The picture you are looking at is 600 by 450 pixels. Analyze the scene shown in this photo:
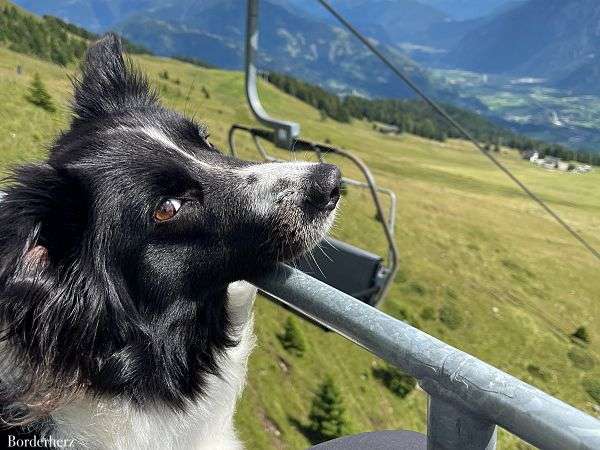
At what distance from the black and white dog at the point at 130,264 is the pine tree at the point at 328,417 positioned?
4133 mm

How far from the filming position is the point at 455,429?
3.10 ft

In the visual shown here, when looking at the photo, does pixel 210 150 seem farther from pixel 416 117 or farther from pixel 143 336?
pixel 416 117

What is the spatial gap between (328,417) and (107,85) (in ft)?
15.5

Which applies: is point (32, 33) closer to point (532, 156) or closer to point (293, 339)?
point (293, 339)

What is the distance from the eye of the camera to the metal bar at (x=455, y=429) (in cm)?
92

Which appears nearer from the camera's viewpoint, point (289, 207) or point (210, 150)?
point (289, 207)

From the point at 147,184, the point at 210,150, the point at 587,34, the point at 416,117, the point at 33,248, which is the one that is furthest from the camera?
the point at 587,34

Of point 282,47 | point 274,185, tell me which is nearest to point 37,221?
point 274,185

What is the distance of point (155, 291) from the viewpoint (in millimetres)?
1835

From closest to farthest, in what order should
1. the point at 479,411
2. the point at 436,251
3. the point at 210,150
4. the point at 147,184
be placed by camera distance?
1. the point at 479,411
2. the point at 147,184
3. the point at 210,150
4. the point at 436,251

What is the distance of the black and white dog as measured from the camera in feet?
5.21

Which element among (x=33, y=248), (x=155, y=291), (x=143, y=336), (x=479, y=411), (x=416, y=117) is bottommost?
(x=416, y=117)

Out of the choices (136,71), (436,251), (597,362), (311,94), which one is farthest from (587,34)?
(136,71)

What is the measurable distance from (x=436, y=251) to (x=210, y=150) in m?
15.0
